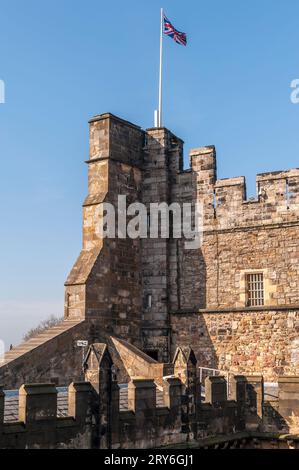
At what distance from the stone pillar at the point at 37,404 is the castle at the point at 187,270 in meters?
6.21

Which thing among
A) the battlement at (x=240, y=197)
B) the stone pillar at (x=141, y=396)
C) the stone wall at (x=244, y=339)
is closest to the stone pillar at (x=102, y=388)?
the stone pillar at (x=141, y=396)

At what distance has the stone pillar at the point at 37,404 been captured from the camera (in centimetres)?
1326

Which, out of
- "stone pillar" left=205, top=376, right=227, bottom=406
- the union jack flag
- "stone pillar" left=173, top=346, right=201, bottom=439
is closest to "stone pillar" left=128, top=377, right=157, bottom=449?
"stone pillar" left=173, top=346, right=201, bottom=439

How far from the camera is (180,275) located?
23625 millimetres

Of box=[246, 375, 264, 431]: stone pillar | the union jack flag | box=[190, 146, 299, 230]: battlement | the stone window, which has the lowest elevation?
box=[246, 375, 264, 431]: stone pillar

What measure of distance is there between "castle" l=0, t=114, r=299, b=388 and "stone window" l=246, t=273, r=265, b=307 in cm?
3

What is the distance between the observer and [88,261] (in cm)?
2184

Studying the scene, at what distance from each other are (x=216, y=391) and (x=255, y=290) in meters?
5.20

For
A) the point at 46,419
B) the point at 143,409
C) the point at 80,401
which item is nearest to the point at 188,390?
the point at 143,409

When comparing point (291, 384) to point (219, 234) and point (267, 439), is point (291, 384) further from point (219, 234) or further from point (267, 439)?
point (219, 234)

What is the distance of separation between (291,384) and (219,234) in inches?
254

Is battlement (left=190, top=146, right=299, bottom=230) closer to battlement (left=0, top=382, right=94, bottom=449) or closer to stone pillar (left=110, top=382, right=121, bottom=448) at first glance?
stone pillar (left=110, top=382, right=121, bottom=448)

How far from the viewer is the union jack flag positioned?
84.4 feet

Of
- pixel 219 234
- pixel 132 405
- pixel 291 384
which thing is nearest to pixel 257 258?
pixel 219 234
